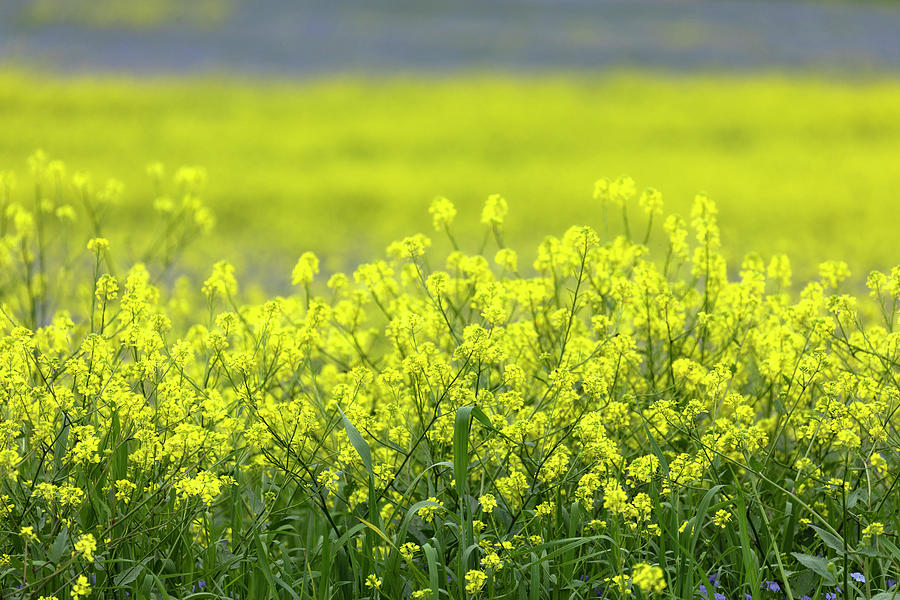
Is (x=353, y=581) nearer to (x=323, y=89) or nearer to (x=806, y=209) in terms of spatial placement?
(x=806, y=209)

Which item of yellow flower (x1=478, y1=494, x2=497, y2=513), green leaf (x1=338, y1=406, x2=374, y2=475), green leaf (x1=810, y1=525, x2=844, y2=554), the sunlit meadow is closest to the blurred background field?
the sunlit meadow

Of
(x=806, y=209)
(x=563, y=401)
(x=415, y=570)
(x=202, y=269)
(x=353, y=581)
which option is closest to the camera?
(x=415, y=570)

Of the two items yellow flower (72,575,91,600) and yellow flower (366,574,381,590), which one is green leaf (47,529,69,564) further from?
yellow flower (366,574,381,590)

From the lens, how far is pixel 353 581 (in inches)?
106

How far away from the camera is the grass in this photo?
425 inches

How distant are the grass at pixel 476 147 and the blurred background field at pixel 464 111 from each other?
0.05 metres

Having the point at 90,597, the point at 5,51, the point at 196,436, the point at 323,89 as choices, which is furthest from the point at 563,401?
the point at 5,51

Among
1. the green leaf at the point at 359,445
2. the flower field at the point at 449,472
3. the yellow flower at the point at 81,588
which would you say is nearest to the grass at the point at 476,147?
the flower field at the point at 449,472

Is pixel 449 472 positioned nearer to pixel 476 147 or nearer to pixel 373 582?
pixel 373 582

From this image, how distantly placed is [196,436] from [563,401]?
1.04m

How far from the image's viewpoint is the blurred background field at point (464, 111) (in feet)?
36.8

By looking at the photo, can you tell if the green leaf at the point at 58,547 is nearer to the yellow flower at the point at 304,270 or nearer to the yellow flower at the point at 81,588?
the yellow flower at the point at 81,588

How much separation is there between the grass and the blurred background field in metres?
0.05

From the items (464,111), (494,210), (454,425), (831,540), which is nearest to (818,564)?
(831,540)
